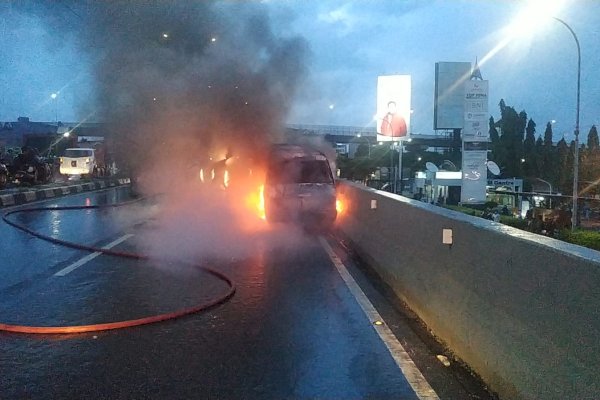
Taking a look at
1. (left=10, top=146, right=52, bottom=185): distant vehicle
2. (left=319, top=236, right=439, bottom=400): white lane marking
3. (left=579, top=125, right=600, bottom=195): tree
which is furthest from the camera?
(left=579, top=125, right=600, bottom=195): tree

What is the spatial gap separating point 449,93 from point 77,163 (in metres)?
28.3

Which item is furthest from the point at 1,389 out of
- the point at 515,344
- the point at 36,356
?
the point at 515,344

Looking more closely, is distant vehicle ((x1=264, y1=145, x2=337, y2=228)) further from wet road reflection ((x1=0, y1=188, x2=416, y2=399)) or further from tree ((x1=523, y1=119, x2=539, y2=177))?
tree ((x1=523, y1=119, x2=539, y2=177))

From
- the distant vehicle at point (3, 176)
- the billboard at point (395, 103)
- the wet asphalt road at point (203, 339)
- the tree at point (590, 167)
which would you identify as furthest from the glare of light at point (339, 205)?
the tree at point (590, 167)

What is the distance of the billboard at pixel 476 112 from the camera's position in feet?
109

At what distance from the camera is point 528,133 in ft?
231

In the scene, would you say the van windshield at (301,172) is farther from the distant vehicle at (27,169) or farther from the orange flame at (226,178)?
the distant vehicle at (27,169)

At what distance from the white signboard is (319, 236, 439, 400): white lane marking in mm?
26680

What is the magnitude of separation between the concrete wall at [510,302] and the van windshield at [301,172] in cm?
704

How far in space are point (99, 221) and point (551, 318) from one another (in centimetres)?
1321

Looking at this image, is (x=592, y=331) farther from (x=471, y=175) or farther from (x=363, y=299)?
(x=471, y=175)

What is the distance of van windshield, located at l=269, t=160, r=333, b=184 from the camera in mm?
13938

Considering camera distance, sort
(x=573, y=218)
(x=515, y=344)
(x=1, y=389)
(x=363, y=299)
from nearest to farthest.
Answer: (x=515, y=344), (x=1, y=389), (x=363, y=299), (x=573, y=218)

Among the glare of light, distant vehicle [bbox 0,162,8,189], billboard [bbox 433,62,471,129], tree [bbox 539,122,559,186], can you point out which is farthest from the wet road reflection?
tree [bbox 539,122,559,186]
